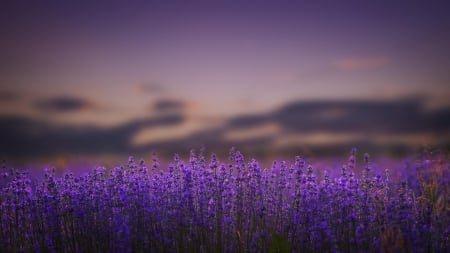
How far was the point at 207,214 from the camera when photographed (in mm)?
4879

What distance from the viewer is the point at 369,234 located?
4836mm

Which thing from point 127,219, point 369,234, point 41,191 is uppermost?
point 41,191

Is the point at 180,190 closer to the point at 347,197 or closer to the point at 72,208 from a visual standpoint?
the point at 72,208

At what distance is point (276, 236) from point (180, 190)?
988 millimetres

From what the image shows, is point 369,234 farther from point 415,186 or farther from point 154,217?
point 415,186

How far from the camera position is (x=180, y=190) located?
4879 millimetres

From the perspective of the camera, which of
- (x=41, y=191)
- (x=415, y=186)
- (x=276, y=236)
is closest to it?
(x=276, y=236)

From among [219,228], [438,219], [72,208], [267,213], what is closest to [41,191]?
[72,208]

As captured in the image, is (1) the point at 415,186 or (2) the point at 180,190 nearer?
(2) the point at 180,190

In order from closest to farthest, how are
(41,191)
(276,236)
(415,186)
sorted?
(276,236) < (41,191) < (415,186)

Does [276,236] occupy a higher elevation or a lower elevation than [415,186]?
lower

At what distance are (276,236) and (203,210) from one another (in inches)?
28.9

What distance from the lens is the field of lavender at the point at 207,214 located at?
468cm

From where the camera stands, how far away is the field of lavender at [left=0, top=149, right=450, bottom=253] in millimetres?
4684
